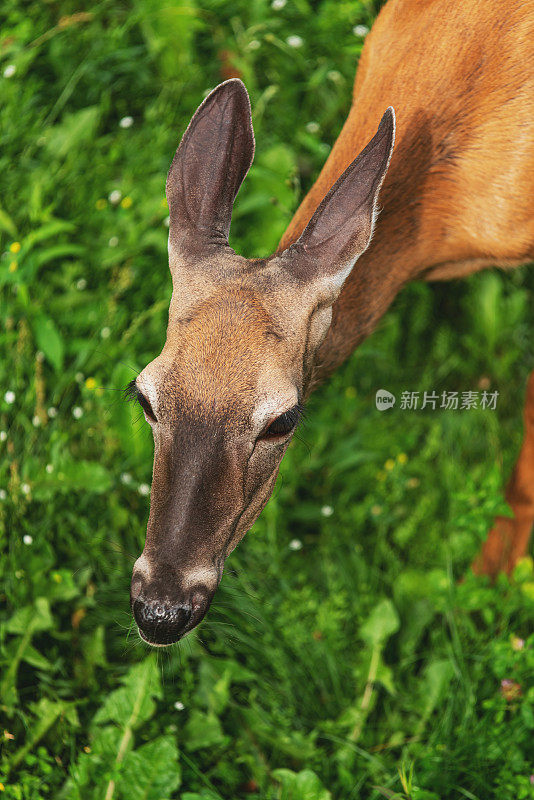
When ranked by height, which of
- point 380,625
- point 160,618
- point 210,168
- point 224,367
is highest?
point 210,168

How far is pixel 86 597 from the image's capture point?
3.94 m

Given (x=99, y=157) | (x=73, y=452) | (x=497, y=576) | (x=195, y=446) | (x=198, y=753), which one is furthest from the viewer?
(x=99, y=157)

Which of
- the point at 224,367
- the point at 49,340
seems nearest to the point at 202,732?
the point at 224,367

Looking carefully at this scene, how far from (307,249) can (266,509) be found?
1.63 m

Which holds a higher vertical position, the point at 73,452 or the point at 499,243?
the point at 499,243

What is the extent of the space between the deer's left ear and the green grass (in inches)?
39.5

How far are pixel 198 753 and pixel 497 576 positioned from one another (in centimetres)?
191

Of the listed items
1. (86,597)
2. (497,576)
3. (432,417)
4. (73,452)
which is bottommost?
(497,576)

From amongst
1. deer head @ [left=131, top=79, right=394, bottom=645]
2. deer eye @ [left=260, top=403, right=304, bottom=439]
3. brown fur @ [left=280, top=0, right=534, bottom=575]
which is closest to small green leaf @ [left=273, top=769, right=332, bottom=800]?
deer head @ [left=131, top=79, right=394, bottom=645]

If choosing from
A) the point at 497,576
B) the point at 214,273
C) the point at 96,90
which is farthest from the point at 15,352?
the point at 497,576

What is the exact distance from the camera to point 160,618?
2766 mm

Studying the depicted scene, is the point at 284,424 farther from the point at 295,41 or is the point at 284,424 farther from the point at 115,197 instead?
the point at 295,41

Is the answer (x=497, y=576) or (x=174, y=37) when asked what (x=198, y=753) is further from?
(x=174, y=37)

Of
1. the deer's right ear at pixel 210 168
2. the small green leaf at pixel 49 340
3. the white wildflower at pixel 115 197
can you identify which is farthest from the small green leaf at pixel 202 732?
the white wildflower at pixel 115 197
